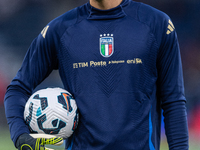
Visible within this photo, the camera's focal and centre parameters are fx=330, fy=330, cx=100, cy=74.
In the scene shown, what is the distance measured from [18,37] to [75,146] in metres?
7.99

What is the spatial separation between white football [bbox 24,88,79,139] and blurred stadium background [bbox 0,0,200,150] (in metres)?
6.12

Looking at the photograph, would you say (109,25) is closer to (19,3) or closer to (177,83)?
(177,83)

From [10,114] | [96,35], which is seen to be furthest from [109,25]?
[10,114]

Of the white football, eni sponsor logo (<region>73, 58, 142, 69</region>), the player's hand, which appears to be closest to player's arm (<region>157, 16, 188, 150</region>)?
eni sponsor logo (<region>73, 58, 142, 69</region>)

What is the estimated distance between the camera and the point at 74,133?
232cm

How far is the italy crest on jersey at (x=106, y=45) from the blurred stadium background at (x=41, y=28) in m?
6.09

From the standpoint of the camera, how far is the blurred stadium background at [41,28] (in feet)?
28.2

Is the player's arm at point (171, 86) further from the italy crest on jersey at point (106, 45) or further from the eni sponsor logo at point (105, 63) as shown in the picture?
the italy crest on jersey at point (106, 45)

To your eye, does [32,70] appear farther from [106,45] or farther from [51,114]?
[106,45]

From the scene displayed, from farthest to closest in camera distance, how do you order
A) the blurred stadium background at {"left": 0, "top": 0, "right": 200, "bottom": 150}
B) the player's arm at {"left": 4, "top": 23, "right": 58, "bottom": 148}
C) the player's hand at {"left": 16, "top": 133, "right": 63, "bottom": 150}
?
the blurred stadium background at {"left": 0, "top": 0, "right": 200, "bottom": 150} < the player's arm at {"left": 4, "top": 23, "right": 58, "bottom": 148} < the player's hand at {"left": 16, "top": 133, "right": 63, "bottom": 150}

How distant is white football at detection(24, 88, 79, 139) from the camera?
2.09 meters

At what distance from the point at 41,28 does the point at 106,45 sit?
302 inches

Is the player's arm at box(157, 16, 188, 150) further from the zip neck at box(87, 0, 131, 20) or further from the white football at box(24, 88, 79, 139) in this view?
the white football at box(24, 88, 79, 139)

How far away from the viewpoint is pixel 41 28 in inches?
380
